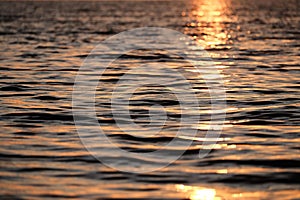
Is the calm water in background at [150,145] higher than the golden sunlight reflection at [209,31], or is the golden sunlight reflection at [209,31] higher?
the golden sunlight reflection at [209,31]

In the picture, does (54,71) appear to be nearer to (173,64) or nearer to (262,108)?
(173,64)

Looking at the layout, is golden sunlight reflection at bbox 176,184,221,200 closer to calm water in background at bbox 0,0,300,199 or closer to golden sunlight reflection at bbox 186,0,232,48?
calm water in background at bbox 0,0,300,199

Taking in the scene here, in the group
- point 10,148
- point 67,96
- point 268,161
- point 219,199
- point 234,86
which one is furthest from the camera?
point 234,86

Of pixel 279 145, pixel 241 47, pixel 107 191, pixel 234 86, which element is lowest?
pixel 107 191

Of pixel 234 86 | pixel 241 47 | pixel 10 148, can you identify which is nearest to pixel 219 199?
pixel 10 148

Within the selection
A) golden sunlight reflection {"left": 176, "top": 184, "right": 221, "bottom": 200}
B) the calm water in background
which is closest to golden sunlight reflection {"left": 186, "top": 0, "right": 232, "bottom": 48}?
the calm water in background

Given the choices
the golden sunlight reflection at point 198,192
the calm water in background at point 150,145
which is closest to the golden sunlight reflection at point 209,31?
the calm water in background at point 150,145

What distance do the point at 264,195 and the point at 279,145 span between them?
304 cm

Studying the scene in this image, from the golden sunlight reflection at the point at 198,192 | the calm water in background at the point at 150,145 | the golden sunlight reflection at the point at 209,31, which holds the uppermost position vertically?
the golden sunlight reflection at the point at 209,31

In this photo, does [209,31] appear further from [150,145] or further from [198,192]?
[198,192]

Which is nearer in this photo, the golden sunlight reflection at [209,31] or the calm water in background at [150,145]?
the calm water in background at [150,145]

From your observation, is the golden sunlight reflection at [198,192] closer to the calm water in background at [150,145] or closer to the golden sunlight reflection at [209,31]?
the calm water in background at [150,145]

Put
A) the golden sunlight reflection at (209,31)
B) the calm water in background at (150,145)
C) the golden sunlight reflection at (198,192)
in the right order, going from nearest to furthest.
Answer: the golden sunlight reflection at (198,192) → the calm water in background at (150,145) → the golden sunlight reflection at (209,31)

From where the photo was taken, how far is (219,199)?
9789mm
